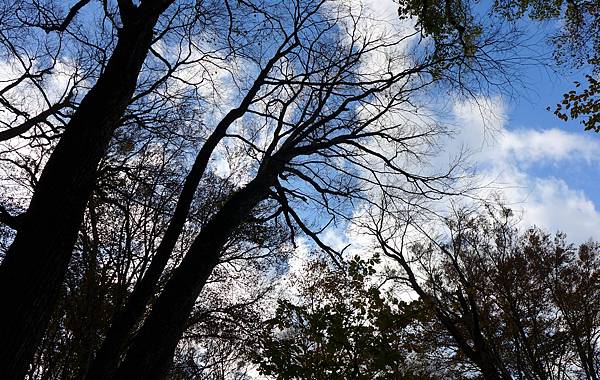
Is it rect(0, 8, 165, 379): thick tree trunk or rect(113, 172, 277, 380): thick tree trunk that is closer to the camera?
rect(0, 8, 165, 379): thick tree trunk

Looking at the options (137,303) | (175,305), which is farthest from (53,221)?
(175,305)

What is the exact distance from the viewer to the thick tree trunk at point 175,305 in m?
3.25

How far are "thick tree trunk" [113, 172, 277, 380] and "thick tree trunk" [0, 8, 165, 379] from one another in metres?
0.85

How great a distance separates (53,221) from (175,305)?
1.36 m

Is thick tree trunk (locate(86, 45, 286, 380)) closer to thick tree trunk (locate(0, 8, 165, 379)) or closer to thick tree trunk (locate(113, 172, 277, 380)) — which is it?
thick tree trunk (locate(113, 172, 277, 380))

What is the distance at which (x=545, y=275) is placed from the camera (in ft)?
45.8

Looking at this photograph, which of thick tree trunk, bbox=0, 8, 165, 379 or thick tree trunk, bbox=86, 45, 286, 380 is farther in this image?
thick tree trunk, bbox=86, 45, 286, 380

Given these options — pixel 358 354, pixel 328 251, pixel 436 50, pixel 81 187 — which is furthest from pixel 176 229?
pixel 358 354

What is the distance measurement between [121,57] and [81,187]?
52.4 inches

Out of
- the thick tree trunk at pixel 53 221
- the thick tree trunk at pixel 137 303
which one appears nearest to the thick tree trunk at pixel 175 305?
the thick tree trunk at pixel 137 303

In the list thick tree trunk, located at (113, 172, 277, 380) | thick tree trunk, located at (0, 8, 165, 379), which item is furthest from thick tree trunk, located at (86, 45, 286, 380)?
thick tree trunk, located at (0, 8, 165, 379)

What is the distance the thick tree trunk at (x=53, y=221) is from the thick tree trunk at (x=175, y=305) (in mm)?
851

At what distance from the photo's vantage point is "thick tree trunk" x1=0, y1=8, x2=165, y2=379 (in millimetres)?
2508

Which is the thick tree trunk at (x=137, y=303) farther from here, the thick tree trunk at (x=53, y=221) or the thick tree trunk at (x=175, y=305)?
the thick tree trunk at (x=53, y=221)
